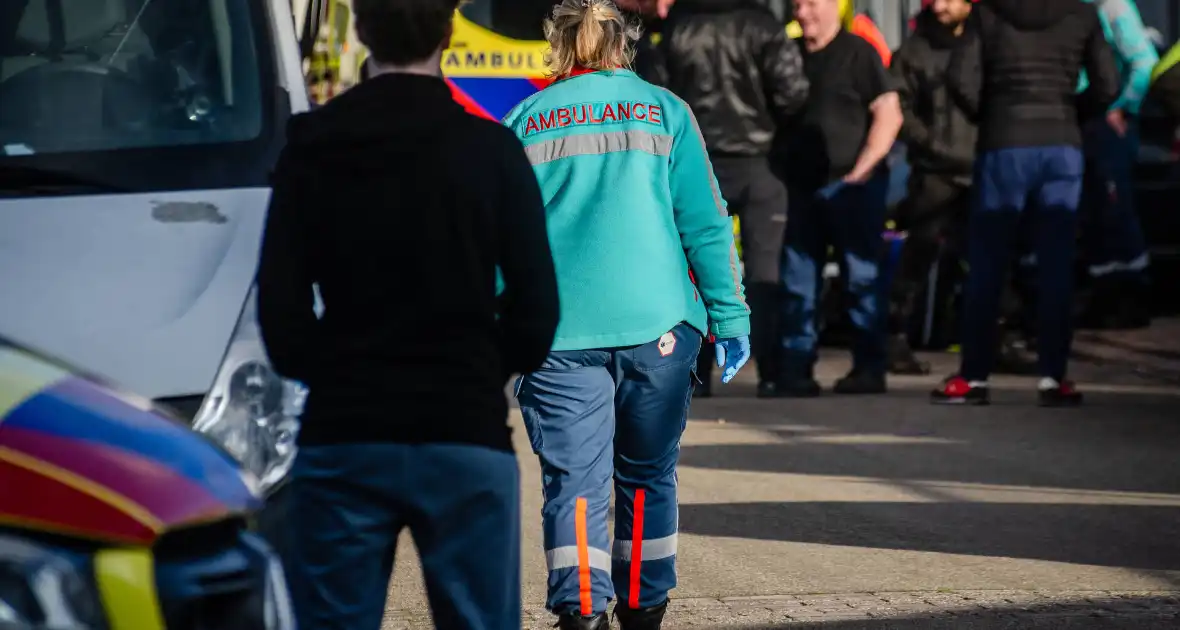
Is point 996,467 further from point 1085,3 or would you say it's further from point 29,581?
point 29,581

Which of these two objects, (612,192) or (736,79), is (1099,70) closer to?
(736,79)

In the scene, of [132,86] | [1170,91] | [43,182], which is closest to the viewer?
[43,182]

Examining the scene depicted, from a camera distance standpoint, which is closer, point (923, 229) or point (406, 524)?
point (406, 524)

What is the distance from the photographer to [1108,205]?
13.5 m

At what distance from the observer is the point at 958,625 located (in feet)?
18.6

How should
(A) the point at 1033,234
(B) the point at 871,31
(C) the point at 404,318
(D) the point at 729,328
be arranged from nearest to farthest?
(C) the point at 404,318 → (D) the point at 729,328 → (A) the point at 1033,234 → (B) the point at 871,31

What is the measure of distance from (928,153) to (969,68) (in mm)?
1285

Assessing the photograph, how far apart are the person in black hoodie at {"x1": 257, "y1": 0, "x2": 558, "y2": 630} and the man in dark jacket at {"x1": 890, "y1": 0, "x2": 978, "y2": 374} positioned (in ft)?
26.9

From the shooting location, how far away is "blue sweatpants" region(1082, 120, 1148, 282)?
1356 centimetres

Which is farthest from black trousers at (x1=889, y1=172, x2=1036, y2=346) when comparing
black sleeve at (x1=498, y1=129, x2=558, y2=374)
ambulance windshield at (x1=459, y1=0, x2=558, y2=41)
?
black sleeve at (x1=498, y1=129, x2=558, y2=374)

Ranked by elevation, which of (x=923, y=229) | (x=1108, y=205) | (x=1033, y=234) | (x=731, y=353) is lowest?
(x=1108, y=205)

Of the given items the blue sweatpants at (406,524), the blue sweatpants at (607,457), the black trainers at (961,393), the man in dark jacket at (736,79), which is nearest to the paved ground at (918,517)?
the black trainers at (961,393)

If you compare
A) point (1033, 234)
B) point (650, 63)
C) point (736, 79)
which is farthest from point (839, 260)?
point (650, 63)

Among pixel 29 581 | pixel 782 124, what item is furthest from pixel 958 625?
pixel 782 124
